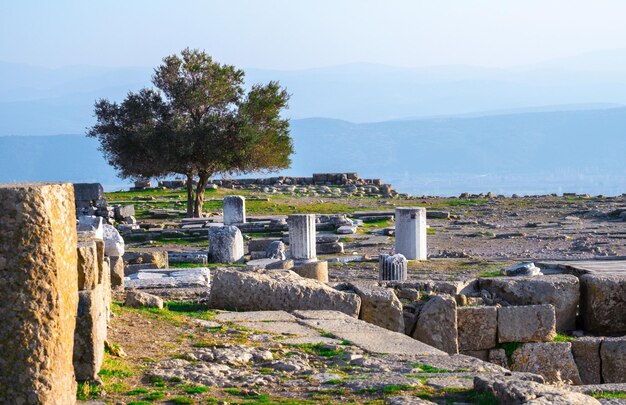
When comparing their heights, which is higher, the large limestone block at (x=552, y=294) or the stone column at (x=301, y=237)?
the stone column at (x=301, y=237)

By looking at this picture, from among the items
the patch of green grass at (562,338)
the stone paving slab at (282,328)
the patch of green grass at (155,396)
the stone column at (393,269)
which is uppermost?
the stone column at (393,269)

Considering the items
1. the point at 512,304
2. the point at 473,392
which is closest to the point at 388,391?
the point at 473,392

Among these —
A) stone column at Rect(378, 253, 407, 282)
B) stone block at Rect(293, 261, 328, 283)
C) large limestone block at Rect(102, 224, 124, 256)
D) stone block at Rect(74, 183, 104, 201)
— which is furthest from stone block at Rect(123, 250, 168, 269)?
stone block at Rect(74, 183, 104, 201)

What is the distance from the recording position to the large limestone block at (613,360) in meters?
12.8

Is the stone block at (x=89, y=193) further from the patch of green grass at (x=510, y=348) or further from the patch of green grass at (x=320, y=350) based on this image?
the patch of green grass at (x=320, y=350)

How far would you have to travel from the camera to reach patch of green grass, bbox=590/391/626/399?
7.91m

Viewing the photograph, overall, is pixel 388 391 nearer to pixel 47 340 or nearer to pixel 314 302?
pixel 47 340

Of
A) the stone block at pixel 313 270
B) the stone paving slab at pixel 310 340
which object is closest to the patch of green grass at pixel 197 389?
the stone paving slab at pixel 310 340

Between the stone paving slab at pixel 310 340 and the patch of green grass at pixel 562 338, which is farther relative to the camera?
the patch of green grass at pixel 562 338

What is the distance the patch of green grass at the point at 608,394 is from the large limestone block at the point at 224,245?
13.9m

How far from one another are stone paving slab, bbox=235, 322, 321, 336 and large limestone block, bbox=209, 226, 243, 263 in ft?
33.3

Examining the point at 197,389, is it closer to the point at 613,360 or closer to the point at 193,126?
the point at 613,360

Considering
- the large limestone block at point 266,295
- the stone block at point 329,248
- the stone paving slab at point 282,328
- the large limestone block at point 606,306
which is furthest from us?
the stone block at point 329,248

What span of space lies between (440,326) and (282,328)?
3156 millimetres
